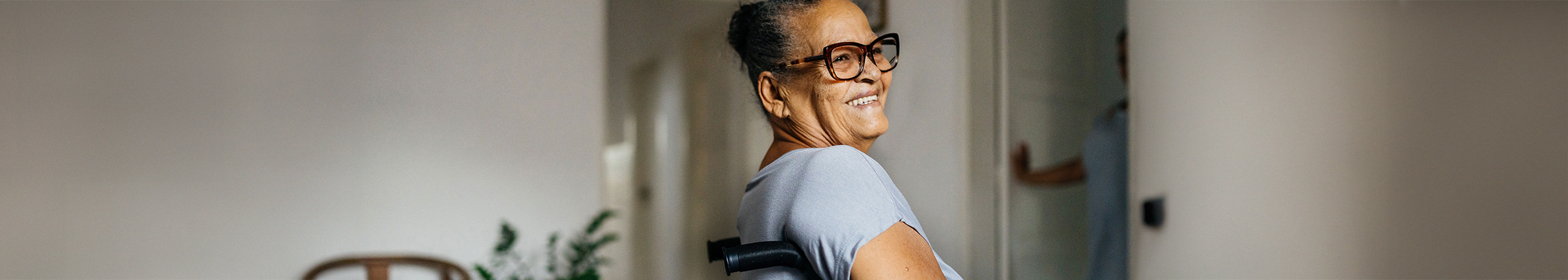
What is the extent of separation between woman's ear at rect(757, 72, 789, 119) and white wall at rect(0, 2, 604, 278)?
1.17 metres

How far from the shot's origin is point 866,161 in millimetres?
534

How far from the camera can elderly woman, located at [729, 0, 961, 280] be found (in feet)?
1.52

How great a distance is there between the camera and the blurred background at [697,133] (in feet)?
1.66

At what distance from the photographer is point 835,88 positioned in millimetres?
582

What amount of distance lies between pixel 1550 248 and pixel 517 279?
1.64 m

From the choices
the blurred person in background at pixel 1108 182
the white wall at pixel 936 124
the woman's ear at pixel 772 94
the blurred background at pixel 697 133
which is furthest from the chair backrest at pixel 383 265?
A: the blurred person in background at pixel 1108 182

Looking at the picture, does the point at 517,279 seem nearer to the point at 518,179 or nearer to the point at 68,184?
the point at 518,179

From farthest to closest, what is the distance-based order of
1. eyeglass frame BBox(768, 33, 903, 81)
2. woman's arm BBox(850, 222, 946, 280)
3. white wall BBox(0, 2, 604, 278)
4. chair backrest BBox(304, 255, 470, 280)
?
chair backrest BBox(304, 255, 470, 280) < white wall BBox(0, 2, 604, 278) < eyeglass frame BBox(768, 33, 903, 81) < woman's arm BBox(850, 222, 946, 280)

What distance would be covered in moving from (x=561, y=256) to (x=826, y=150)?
137 centimetres

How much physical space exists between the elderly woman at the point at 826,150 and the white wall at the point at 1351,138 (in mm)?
253

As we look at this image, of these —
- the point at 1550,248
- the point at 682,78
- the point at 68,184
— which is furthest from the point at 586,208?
the point at 1550,248

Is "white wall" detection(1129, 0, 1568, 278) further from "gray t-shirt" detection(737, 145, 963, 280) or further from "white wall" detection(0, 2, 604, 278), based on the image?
"white wall" detection(0, 2, 604, 278)

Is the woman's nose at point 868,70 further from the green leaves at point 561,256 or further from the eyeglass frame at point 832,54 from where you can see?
the green leaves at point 561,256

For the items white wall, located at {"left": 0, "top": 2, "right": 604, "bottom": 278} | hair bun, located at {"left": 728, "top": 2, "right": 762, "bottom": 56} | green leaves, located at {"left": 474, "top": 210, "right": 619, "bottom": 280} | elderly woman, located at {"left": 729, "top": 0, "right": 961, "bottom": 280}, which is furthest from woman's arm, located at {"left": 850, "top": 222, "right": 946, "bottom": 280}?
white wall, located at {"left": 0, "top": 2, "right": 604, "bottom": 278}
